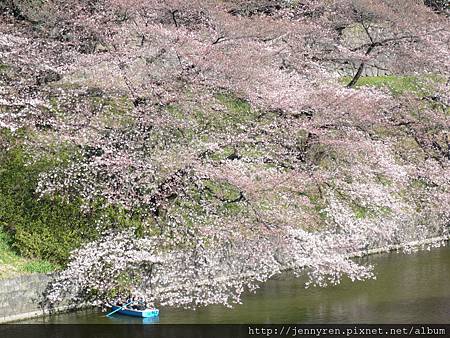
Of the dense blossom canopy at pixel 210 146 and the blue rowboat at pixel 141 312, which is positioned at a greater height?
the dense blossom canopy at pixel 210 146

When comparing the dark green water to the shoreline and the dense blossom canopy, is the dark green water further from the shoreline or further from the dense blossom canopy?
the dense blossom canopy

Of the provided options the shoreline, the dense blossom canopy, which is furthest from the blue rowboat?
the shoreline

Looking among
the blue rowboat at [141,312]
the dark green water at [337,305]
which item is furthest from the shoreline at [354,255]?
the blue rowboat at [141,312]

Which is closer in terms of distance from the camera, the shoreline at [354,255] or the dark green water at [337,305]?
the dark green water at [337,305]

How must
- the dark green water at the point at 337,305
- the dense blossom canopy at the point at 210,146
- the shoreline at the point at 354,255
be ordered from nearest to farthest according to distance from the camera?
the dark green water at the point at 337,305, the shoreline at the point at 354,255, the dense blossom canopy at the point at 210,146

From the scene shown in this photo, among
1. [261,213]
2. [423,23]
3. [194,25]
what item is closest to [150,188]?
[261,213]

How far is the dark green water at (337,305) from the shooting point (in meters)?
14.5

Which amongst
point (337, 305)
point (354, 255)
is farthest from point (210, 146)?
point (354, 255)

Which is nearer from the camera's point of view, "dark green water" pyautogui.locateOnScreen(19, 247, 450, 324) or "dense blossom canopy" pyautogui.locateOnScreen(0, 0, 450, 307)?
"dark green water" pyautogui.locateOnScreen(19, 247, 450, 324)

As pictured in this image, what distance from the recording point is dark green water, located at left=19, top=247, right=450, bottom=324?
14519 mm

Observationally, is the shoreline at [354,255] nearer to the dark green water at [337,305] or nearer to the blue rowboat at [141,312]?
the dark green water at [337,305]

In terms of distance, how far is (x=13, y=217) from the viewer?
661 inches

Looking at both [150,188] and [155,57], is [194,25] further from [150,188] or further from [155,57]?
[150,188]

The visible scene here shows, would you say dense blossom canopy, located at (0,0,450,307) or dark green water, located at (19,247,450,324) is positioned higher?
dense blossom canopy, located at (0,0,450,307)
